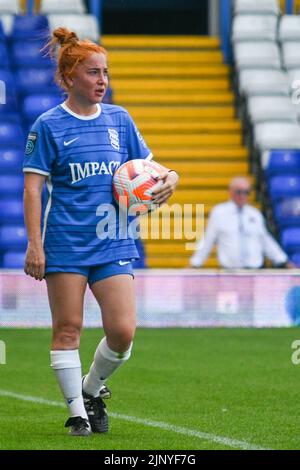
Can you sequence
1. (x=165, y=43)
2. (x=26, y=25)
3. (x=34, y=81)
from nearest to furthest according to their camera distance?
(x=34, y=81) < (x=26, y=25) < (x=165, y=43)

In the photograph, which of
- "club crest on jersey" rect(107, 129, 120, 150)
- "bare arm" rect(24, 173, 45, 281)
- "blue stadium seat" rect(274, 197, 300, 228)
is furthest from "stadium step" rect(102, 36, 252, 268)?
"bare arm" rect(24, 173, 45, 281)

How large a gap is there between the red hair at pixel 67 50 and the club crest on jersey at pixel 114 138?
319 mm

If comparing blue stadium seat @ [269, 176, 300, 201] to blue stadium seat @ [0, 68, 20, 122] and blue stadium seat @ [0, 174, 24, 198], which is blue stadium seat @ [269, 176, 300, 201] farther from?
blue stadium seat @ [0, 68, 20, 122]

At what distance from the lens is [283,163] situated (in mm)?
17594

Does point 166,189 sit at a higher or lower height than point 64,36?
lower

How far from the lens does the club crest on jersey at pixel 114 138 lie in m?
7.45

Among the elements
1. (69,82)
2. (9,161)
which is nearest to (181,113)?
(9,161)

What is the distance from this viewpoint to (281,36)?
788 inches

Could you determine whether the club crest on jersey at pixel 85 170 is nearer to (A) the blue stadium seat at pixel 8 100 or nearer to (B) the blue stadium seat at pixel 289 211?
(B) the blue stadium seat at pixel 289 211

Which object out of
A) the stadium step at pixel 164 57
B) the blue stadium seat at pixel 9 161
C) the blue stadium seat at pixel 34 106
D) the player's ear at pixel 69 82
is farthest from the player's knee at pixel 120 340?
the stadium step at pixel 164 57

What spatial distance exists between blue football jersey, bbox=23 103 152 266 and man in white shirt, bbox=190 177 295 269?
759 cm

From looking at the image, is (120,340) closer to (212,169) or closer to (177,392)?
(177,392)

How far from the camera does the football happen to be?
7316mm

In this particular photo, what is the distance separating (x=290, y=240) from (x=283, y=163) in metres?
1.57
